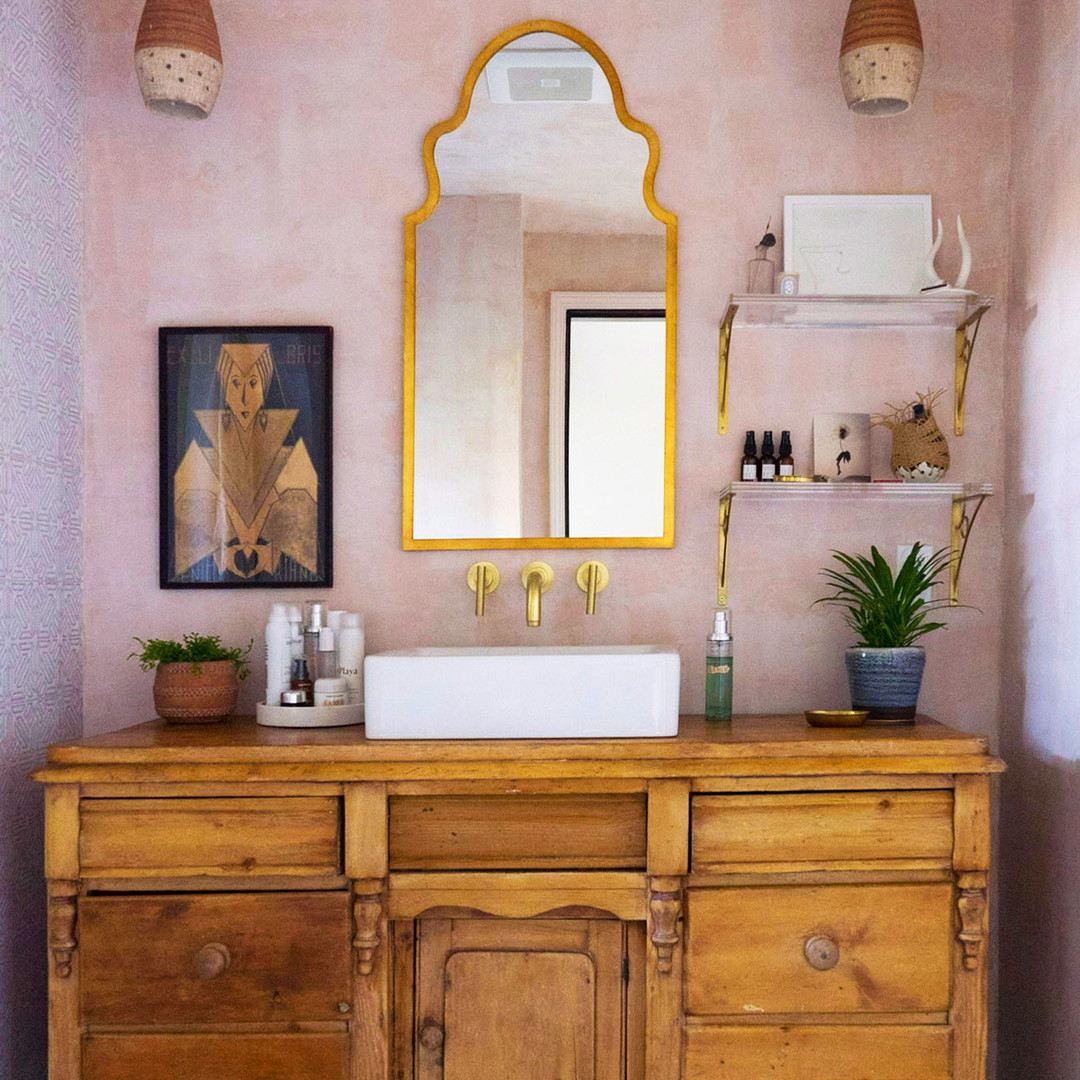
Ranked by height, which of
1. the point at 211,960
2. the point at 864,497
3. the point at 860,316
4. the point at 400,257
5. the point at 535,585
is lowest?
the point at 211,960

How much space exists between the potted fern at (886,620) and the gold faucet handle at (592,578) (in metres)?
0.46

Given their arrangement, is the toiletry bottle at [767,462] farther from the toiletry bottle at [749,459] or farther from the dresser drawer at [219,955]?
the dresser drawer at [219,955]

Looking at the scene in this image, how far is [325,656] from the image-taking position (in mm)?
2051

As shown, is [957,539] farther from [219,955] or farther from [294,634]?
[219,955]

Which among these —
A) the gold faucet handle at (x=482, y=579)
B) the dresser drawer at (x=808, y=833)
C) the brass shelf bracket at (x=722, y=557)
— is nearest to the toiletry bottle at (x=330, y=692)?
the gold faucet handle at (x=482, y=579)

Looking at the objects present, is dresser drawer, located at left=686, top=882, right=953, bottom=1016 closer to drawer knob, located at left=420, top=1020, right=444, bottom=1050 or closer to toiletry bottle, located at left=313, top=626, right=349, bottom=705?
drawer knob, located at left=420, top=1020, right=444, bottom=1050

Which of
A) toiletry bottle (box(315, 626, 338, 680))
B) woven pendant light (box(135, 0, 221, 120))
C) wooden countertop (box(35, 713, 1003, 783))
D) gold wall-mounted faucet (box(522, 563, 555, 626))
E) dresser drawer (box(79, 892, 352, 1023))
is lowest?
dresser drawer (box(79, 892, 352, 1023))

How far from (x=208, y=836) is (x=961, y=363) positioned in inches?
67.9

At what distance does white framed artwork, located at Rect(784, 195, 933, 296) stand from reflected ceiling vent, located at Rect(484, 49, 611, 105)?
0.48 metres

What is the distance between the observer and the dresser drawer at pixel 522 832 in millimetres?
1763

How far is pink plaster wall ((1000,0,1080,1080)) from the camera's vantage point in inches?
76.0

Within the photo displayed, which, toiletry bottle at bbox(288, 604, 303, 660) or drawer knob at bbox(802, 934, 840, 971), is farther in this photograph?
toiletry bottle at bbox(288, 604, 303, 660)

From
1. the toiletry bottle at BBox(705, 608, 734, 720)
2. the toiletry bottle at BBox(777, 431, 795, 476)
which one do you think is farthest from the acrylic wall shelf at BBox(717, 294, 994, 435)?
the toiletry bottle at BBox(705, 608, 734, 720)

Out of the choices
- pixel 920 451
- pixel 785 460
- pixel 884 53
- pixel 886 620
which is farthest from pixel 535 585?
pixel 884 53
